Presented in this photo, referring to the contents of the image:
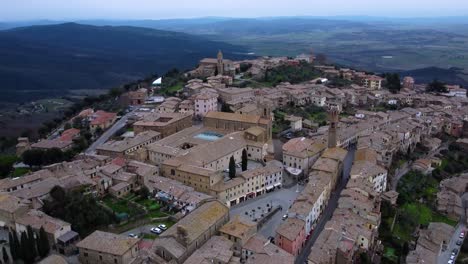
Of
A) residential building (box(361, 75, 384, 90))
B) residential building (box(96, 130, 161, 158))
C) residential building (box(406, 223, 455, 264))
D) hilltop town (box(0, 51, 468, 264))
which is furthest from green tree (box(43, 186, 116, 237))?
residential building (box(361, 75, 384, 90))

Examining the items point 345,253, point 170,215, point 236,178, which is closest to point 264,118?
point 236,178

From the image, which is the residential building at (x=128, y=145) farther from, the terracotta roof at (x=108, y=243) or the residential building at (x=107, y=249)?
the residential building at (x=107, y=249)

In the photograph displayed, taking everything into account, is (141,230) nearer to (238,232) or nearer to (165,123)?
(238,232)

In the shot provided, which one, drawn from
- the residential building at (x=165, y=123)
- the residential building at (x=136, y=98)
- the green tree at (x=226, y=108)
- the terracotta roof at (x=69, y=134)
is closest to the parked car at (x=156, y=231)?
the residential building at (x=165, y=123)

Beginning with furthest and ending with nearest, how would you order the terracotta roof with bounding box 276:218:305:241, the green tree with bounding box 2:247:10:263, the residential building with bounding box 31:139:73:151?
1. the residential building with bounding box 31:139:73:151
2. the terracotta roof with bounding box 276:218:305:241
3. the green tree with bounding box 2:247:10:263

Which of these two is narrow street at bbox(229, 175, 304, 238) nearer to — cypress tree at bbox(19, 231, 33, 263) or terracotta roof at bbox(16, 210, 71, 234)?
terracotta roof at bbox(16, 210, 71, 234)

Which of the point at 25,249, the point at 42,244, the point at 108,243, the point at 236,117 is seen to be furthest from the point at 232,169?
the point at 25,249
